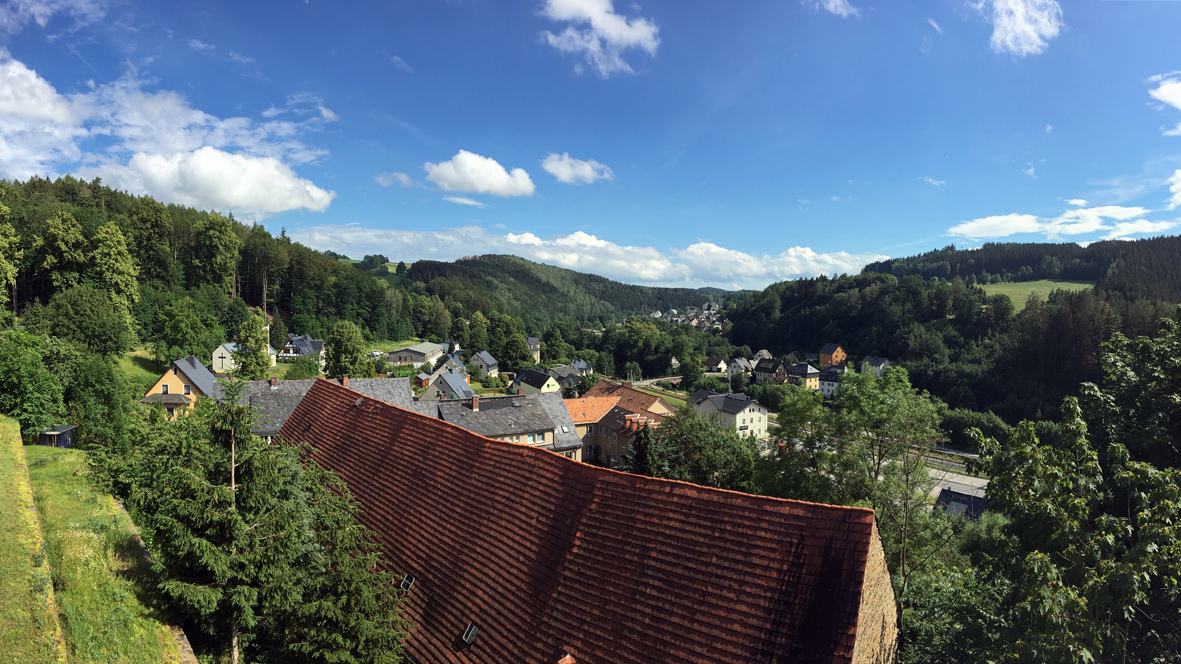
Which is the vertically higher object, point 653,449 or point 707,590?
point 707,590

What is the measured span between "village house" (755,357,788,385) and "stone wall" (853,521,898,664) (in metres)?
122

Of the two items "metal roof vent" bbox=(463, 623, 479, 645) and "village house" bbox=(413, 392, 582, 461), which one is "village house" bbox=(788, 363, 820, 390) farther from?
"metal roof vent" bbox=(463, 623, 479, 645)

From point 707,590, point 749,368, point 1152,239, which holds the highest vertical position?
point 1152,239

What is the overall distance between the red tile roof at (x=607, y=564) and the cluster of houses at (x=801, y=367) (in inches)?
4598

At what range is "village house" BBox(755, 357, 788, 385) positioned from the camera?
424 ft

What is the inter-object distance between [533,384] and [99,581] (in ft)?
290

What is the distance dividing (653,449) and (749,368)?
11928 cm

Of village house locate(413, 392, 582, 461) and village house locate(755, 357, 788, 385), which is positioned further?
village house locate(755, 357, 788, 385)

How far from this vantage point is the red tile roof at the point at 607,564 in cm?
712

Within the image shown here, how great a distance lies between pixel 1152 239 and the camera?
132000 mm

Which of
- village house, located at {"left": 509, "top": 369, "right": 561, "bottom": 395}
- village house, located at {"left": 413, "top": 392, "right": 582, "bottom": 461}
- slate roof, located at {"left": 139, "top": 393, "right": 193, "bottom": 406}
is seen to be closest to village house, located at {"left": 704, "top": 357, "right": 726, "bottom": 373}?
village house, located at {"left": 509, "top": 369, "right": 561, "bottom": 395}

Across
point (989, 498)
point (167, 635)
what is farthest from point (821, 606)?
point (167, 635)

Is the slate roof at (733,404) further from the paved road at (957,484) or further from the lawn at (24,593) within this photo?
the lawn at (24,593)

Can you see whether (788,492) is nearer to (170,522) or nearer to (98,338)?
(170,522)
